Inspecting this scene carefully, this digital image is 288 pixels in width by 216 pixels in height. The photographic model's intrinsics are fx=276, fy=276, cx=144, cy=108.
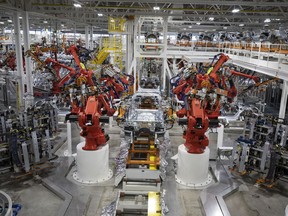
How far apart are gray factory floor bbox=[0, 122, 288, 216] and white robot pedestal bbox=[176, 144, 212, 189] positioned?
213 millimetres

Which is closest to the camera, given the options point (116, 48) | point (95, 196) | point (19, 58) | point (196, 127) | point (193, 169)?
point (95, 196)

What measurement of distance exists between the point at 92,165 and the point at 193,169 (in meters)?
2.43

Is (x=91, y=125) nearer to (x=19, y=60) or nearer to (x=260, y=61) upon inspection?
(x=19, y=60)

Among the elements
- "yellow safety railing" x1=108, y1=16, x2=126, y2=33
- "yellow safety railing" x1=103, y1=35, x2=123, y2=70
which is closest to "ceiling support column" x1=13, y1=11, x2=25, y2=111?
"yellow safety railing" x1=108, y1=16, x2=126, y2=33

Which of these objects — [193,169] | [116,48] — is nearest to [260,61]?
[193,169]

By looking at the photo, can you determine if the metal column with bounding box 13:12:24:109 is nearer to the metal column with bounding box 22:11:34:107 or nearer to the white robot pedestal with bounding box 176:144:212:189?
the metal column with bounding box 22:11:34:107

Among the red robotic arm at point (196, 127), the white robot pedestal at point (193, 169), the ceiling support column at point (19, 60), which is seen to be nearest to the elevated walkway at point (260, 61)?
the red robotic arm at point (196, 127)

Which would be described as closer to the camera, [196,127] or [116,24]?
[196,127]

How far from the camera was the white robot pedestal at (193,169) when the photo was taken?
656 centimetres

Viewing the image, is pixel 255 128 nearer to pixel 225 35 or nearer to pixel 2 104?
pixel 2 104

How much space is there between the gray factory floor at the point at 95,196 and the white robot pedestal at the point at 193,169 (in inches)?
8.4

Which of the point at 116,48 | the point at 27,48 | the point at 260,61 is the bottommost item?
the point at 260,61

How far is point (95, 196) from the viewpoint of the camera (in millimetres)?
6215

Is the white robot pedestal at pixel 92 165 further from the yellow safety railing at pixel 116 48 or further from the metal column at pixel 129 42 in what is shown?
the yellow safety railing at pixel 116 48
